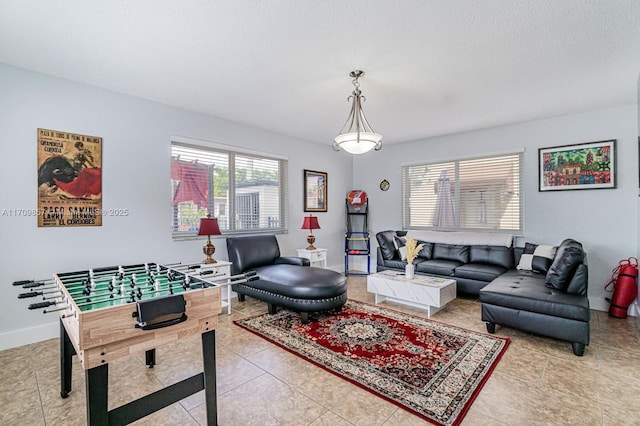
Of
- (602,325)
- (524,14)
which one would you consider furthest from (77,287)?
(602,325)

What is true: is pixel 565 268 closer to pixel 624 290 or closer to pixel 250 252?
pixel 624 290

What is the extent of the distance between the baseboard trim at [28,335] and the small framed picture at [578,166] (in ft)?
20.5

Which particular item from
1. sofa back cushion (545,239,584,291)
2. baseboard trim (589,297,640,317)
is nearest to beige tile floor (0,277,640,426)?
sofa back cushion (545,239,584,291)

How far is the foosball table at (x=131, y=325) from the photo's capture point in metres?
1.35

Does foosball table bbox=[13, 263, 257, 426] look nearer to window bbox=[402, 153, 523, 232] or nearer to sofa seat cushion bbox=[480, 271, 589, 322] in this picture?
sofa seat cushion bbox=[480, 271, 589, 322]

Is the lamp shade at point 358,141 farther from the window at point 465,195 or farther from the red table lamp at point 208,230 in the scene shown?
the window at point 465,195

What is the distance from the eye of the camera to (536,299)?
2.78 meters

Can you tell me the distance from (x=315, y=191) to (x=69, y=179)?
364 centimetres

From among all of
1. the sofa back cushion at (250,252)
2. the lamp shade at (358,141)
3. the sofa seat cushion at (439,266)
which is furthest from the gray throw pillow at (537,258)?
the sofa back cushion at (250,252)

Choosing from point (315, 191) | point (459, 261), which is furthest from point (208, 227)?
point (459, 261)

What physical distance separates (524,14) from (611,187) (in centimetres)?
315

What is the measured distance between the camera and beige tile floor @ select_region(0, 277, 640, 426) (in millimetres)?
1830

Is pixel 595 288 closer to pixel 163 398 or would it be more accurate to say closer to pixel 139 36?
pixel 163 398

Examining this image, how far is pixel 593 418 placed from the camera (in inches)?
71.1
